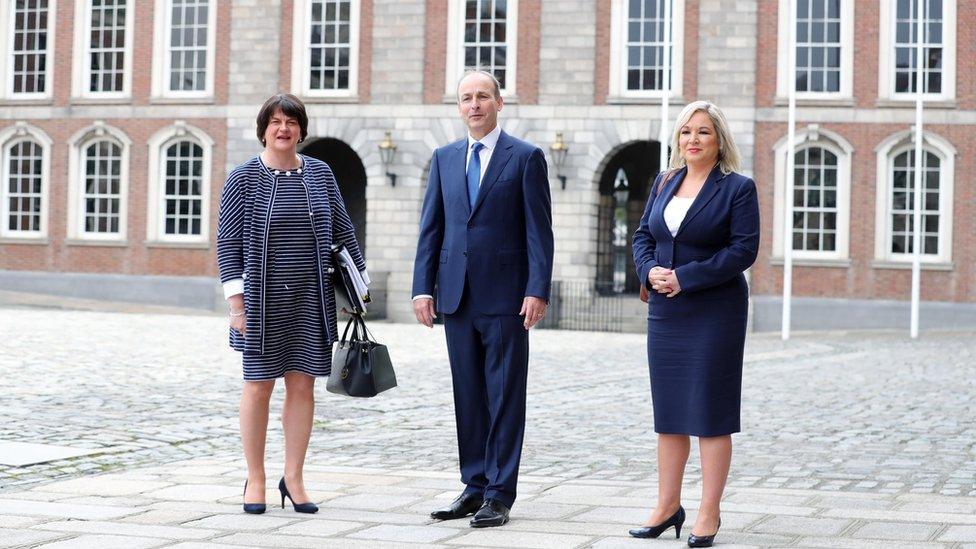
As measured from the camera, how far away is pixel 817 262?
87.0 feet

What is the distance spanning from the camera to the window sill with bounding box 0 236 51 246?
30.1m

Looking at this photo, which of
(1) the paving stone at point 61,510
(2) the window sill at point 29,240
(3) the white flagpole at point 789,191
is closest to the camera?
(1) the paving stone at point 61,510

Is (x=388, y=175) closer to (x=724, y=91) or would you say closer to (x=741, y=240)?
(x=724, y=91)

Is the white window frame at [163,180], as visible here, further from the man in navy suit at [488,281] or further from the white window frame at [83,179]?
the man in navy suit at [488,281]

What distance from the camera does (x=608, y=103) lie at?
27.2m

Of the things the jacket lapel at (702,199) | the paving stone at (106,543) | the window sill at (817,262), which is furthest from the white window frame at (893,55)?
the paving stone at (106,543)

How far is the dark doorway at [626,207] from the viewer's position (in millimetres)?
28391

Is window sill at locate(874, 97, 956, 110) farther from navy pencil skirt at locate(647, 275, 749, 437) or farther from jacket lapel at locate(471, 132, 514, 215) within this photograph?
navy pencil skirt at locate(647, 275, 749, 437)

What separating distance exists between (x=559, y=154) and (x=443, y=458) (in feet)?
63.7

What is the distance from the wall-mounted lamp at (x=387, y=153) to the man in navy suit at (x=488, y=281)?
859 inches

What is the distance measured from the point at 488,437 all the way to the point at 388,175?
2232cm

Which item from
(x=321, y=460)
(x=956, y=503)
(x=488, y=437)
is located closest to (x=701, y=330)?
(x=488, y=437)

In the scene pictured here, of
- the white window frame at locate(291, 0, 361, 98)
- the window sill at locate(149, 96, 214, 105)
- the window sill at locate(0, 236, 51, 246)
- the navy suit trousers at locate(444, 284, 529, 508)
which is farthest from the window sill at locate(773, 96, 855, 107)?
the navy suit trousers at locate(444, 284, 529, 508)

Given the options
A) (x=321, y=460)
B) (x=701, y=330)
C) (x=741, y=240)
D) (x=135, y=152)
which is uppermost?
(x=135, y=152)
